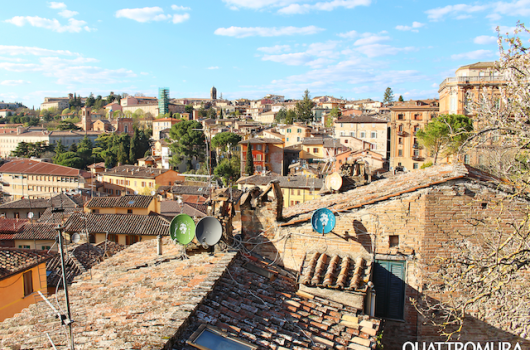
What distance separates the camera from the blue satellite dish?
7852 millimetres

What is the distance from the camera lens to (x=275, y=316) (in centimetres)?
629

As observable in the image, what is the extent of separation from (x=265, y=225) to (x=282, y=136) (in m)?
59.2

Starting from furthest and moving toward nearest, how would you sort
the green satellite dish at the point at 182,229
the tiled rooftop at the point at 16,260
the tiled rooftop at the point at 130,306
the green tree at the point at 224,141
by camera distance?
the green tree at the point at 224,141
the tiled rooftop at the point at 16,260
the green satellite dish at the point at 182,229
the tiled rooftop at the point at 130,306

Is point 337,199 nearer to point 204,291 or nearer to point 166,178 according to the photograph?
point 204,291

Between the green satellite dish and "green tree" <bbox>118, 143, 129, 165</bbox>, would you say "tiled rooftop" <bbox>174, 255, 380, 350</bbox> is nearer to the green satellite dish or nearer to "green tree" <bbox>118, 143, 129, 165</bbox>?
the green satellite dish

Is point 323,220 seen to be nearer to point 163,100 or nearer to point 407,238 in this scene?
point 407,238

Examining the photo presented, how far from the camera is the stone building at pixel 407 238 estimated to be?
744 centimetres

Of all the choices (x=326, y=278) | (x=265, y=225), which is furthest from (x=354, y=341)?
(x=265, y=225)

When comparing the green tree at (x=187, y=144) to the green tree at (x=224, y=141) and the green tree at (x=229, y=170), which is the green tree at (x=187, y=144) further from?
the green tree at (x=229, y=170)

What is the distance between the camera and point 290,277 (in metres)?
8.03

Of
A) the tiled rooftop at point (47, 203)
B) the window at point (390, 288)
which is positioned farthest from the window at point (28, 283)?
the tiled rooftop at point (47, 203)

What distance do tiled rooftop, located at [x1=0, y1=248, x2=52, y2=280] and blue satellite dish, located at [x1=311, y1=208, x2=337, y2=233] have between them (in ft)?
32.4

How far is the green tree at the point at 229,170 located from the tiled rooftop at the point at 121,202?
24.3 meters

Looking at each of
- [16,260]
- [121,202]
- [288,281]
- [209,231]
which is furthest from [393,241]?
[121,202]
